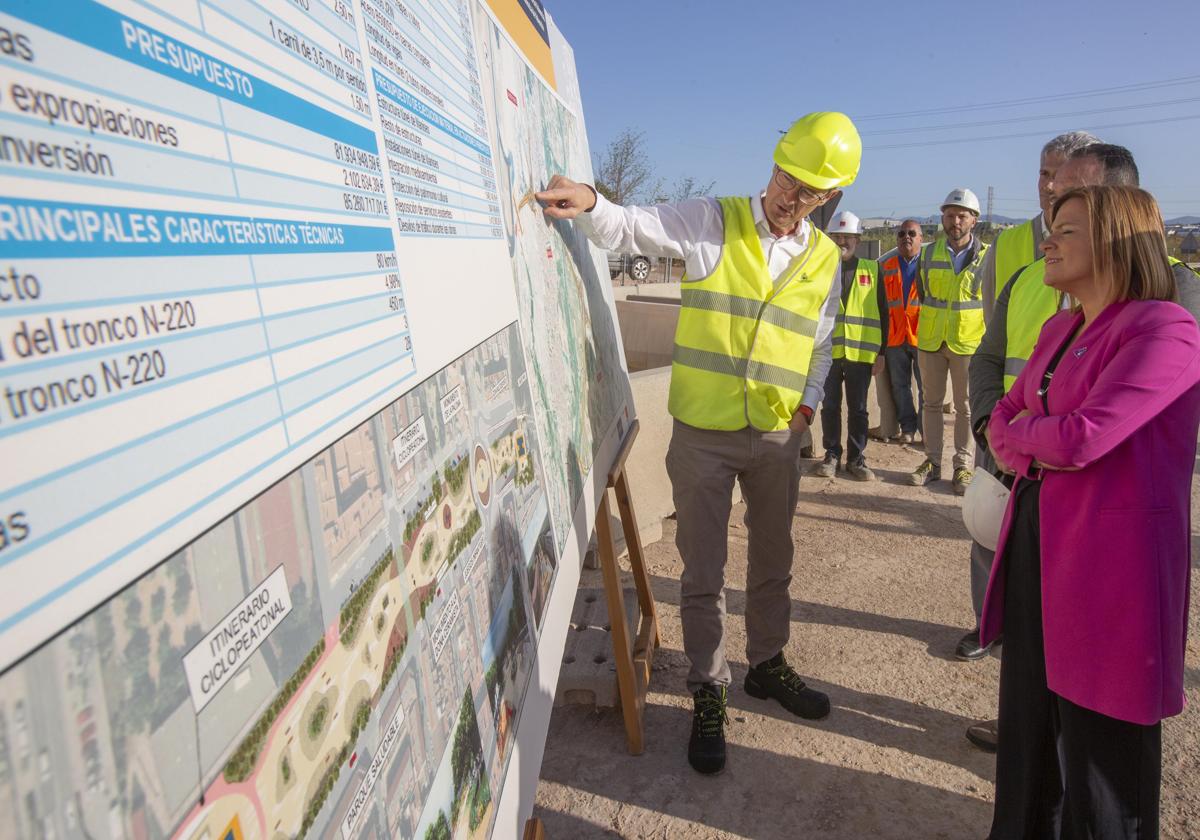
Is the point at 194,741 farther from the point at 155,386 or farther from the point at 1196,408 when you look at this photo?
the point at 1196,408

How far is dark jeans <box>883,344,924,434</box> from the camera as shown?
7.42 meters

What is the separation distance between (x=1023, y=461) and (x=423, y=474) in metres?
1.77

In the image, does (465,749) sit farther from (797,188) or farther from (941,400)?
(941,400)

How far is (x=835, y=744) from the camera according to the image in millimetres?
3215

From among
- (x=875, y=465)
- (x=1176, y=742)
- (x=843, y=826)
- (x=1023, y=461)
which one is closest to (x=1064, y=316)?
(x=1023, y=461)

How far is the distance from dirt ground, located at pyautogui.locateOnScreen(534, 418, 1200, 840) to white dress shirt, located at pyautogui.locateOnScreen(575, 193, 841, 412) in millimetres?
1421

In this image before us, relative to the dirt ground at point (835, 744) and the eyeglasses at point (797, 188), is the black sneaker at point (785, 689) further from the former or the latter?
the eyeglasses at point (797, 188)

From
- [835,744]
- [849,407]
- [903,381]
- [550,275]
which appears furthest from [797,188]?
[903,381]

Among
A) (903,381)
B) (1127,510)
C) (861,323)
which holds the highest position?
(1127,510)

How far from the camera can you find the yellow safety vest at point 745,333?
2.80 metres

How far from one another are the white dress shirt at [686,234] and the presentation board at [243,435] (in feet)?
3.65

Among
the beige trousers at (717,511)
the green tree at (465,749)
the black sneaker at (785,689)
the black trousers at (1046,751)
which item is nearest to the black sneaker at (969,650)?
the black sneaker at (785,689)

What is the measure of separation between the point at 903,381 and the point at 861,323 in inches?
53.9

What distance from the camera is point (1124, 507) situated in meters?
1.89
